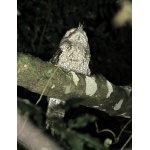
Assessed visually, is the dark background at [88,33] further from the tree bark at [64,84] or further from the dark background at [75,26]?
the tree bark at [64,84]

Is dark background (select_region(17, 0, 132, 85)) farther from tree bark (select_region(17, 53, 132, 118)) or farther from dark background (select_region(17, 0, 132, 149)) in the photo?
tree bark (select_region(17, 53, 132, 118))

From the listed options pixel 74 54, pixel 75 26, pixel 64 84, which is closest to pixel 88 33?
pixel 75 26

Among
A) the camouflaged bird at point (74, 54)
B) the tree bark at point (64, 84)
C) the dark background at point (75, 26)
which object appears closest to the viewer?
the tree bark at point (64, 84)

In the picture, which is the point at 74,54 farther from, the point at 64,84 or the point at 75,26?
the point at 64,84

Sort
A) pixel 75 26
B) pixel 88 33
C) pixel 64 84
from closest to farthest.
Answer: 1. pixel 64 84
2. pixel 75 26
3. pixel 88 33

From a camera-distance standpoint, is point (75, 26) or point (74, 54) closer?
point (74, 54)

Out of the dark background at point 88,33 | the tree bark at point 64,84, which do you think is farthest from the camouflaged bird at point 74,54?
the tree bark at point 64,84

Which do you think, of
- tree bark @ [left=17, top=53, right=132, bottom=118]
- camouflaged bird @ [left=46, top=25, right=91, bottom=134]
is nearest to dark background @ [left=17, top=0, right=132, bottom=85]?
camouflaged bird @ [left=46, top=25, right=91, bottom=134]
